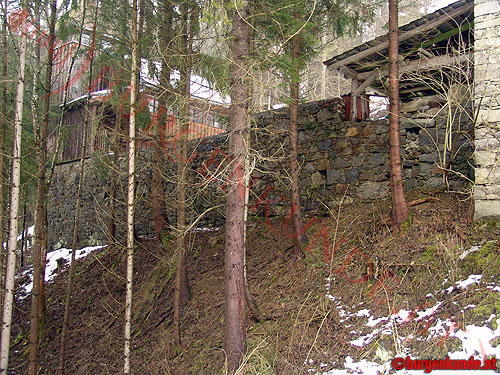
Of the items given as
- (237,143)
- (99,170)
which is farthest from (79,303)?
(237,143)

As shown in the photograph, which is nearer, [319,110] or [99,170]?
[319,110]

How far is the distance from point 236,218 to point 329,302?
187 centimetres

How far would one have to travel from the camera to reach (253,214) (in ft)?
31.4

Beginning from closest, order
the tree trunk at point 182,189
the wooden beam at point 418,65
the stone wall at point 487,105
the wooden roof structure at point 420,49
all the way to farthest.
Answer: the stone wall at point 487,105 → the tree trunk at point 182,189 → the wooden roof structure at point 420,49 → the wooden beam at point 418,65

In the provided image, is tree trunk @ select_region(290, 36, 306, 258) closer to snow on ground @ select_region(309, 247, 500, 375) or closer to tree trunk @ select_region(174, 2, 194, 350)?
tree trunk @ select_region(174, 2, 194, 350)

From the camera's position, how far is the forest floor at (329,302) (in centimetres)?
449

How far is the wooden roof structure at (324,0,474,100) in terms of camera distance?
7133 mm

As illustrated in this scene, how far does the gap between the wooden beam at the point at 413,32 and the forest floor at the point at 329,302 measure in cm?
313

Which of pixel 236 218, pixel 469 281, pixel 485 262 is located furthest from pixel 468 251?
pixel 236 218

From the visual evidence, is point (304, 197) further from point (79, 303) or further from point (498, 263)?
point (79, 303)

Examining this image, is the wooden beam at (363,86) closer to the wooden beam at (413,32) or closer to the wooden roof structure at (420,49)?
the wooden roof structure at (420,49)

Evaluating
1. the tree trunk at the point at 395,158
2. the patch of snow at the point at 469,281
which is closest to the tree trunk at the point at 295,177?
the tree trunk at the point at 395,158

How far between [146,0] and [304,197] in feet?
18.1

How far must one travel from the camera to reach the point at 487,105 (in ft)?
20.3
